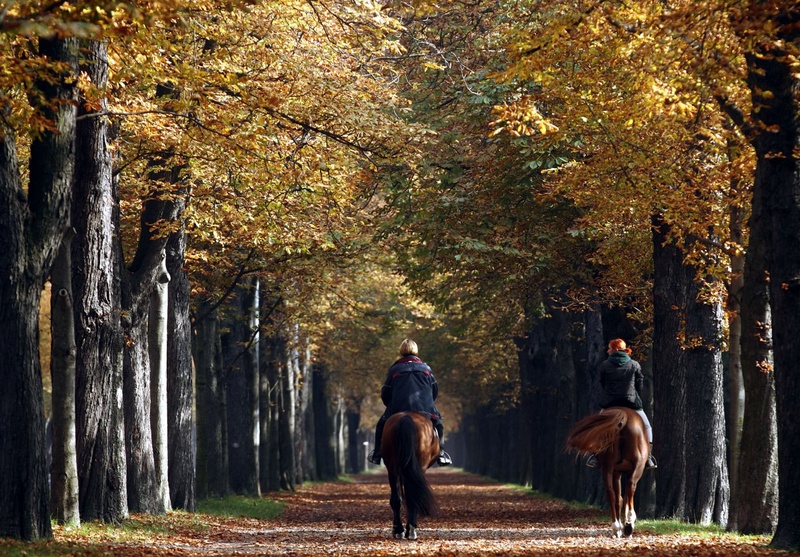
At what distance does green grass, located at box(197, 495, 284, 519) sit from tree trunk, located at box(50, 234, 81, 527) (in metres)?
8.48

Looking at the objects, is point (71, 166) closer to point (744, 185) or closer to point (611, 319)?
point (744, 185)

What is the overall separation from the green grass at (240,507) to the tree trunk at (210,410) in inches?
15.7

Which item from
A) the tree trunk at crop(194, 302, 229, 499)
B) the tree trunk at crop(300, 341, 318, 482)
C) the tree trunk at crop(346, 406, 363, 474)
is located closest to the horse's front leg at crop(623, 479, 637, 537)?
the tree trunk at crop(194, 302, 229, 499)

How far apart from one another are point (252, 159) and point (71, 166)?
4894mm

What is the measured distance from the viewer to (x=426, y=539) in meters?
16.2

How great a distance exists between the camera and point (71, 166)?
13.5m

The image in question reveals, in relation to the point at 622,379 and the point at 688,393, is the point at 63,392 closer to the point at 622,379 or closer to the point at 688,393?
the point at 622,379

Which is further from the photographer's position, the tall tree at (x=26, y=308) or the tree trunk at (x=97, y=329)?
the tree trunk at (x=97, y=329)

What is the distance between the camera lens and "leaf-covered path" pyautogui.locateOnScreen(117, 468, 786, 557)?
13.3m

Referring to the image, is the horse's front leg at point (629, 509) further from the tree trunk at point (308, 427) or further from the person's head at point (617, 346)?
the tree trunk at point (308, 427)

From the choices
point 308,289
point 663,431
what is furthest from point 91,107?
point 308,289

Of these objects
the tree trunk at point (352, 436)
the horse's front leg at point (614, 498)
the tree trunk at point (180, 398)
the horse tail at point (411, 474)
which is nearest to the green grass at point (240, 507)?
the tree trunk at point (180, 398)

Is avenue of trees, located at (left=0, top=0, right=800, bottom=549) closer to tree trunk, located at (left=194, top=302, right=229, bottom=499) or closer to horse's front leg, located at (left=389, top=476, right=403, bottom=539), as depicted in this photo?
tree trunk, located at (left=194, top=302, right=229, bottom=499)

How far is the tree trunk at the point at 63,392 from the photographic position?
15352mm
